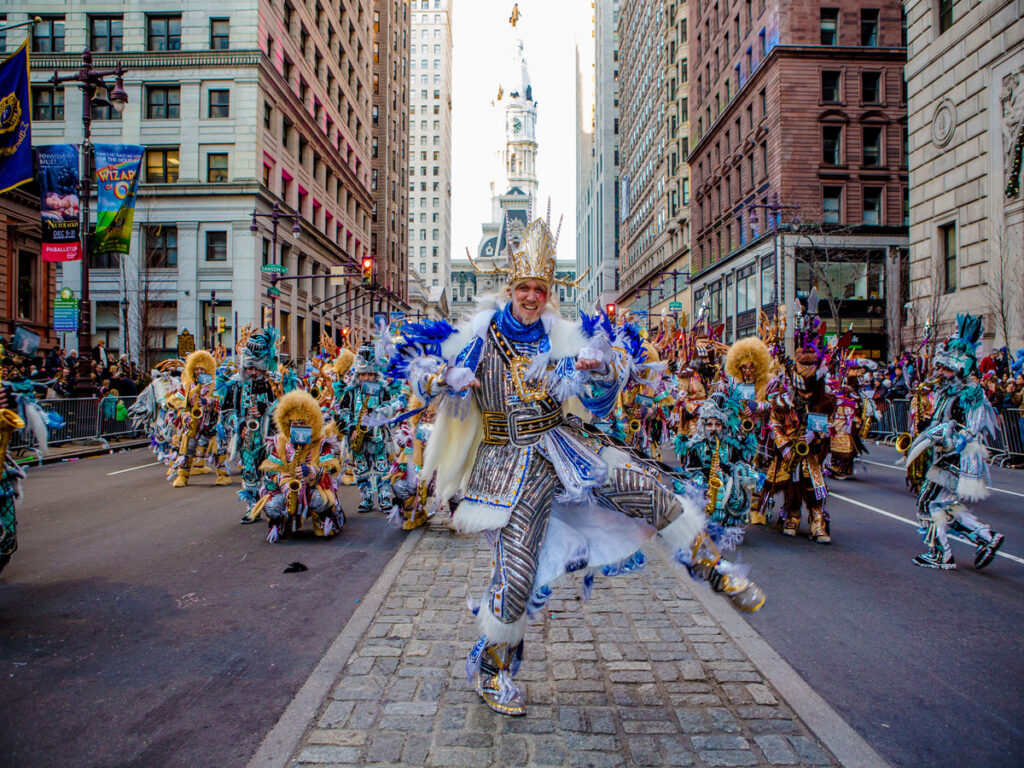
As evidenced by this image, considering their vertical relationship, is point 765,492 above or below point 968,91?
→ below

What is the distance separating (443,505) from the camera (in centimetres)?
446

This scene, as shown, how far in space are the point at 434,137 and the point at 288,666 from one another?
138924 mm

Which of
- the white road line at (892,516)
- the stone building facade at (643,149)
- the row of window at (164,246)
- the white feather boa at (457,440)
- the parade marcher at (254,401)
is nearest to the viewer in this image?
the white feather boa at (457,440)

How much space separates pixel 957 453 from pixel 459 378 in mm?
5430

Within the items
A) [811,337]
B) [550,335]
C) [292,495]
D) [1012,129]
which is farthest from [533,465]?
[1012,129]

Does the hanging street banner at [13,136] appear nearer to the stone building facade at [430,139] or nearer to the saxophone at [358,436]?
the saxophone at [358,436]

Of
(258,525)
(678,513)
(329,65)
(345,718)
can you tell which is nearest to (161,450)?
(258,525)

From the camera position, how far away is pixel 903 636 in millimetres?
4891

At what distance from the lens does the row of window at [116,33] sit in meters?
35.1

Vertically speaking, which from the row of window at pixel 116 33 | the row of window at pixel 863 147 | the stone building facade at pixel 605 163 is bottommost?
the row of window at pixel 863 147

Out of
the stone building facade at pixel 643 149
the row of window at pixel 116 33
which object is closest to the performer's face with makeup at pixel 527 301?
the row of window at pixel 116 33

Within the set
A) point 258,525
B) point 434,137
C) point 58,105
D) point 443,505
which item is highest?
point 434,137

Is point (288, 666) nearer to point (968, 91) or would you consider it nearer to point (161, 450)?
point (161, 450)

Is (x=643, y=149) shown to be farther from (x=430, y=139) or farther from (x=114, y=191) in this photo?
(x=430, y=139)
